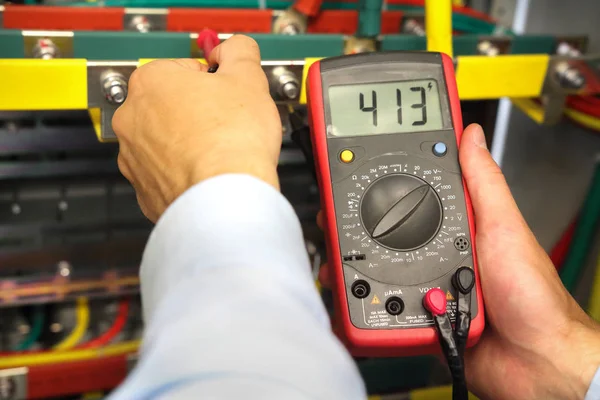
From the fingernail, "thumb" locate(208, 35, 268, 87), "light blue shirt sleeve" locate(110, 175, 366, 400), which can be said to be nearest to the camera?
"light blue shirt sleeve" locate(110, 175, 366, 400)

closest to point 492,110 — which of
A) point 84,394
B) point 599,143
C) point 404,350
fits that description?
point 599,143

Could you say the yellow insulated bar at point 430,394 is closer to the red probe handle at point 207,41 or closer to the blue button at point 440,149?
the blue button at point 440,149

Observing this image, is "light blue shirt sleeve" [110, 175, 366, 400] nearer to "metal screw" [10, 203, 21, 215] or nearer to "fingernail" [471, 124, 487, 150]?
"fingernail" [471, 124, 487, 150]

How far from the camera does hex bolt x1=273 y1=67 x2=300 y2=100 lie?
58 cm

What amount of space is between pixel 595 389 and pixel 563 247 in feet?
1.49

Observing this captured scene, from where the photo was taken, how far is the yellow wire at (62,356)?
2.47 feet

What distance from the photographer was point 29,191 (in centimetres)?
78

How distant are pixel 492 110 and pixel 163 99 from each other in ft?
2.14

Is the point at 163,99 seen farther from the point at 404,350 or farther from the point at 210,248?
the point at 404,350

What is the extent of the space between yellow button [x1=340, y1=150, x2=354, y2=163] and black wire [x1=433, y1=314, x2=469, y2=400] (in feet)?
0.53

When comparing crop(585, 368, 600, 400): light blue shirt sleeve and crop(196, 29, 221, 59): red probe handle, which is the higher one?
crop(196, 29, 221, 59): red probe handle

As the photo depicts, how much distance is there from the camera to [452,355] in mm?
493

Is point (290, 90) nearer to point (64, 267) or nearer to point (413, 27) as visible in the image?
point (413, 27)

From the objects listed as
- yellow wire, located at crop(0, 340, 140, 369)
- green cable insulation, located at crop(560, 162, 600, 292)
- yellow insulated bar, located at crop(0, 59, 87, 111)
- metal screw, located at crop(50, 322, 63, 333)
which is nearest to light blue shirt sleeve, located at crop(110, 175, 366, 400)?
yellow insulated bar, located at crop(0, 59, 87, 111)
